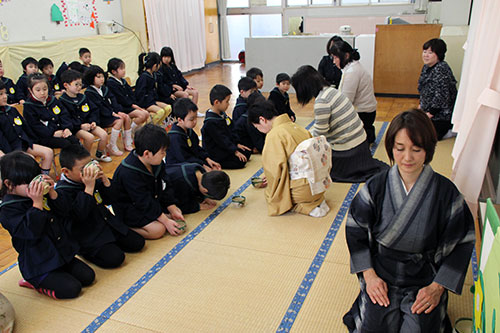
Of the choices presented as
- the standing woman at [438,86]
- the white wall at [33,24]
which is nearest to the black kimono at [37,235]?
the standing woman at [438,86]

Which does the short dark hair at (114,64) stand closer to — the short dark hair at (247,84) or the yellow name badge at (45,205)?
the short dark hair at (247,84)

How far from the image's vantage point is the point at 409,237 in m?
1.53

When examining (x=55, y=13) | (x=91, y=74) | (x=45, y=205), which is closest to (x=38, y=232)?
(x=45, y=205)

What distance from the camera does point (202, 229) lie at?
2.69 metres

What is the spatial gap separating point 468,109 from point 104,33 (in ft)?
20.8

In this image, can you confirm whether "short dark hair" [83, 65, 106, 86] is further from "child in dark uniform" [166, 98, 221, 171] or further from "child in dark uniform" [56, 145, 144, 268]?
"child in dark uniform" [56, 145, 144, 268]

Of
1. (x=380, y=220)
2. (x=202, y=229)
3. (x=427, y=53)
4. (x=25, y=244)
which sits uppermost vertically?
(x=427, y=53)

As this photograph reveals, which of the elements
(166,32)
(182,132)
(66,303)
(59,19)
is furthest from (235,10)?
(66,303)

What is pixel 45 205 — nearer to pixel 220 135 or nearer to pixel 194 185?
pixel 194 185

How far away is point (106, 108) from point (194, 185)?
1.87m

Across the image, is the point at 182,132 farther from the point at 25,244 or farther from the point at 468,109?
the point at 468,109

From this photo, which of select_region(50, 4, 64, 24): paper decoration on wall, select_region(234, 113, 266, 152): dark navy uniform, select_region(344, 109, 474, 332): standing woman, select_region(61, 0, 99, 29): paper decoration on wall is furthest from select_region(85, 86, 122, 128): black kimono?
select_region(344, 109, 474, 332): standing woman

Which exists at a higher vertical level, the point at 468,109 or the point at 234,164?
the point at 468,109

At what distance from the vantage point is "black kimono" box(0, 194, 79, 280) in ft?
6.32
